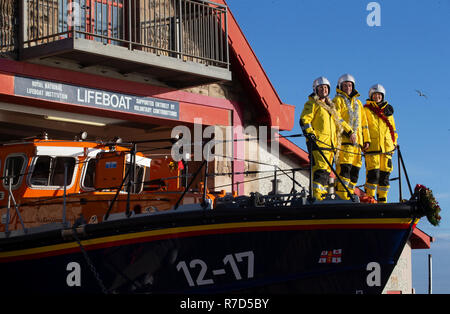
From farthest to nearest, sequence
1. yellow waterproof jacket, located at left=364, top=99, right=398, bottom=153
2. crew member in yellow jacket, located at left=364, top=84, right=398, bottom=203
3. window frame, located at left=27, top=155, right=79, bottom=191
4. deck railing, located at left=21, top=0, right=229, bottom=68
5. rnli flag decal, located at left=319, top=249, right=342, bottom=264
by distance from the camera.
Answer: deck railing, located at left=21, top=0, right=229, bottom=68
yellow waterproof jacket, located at left=364, top=99, right=398, bottom=153
crew member in yellow jacket, located at left=364, top=84, right=398, bottom=203
window frame, located at left=27, top=155, right=79, bottom=191
rnli flag decal, located at left=319, top=249, right=342, bottom=264

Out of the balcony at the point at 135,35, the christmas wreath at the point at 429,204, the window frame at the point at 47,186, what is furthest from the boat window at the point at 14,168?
the christmas wreath at the point at 429,204

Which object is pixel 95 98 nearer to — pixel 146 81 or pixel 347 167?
pixel 146 81

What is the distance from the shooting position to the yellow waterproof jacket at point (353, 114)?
11.4m

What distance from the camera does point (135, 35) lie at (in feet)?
45.4

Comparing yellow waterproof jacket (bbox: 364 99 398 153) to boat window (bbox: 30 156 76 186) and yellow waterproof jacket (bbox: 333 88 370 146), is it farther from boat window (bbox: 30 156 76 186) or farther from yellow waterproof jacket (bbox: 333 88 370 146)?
boat window (bbox: 30 156 76 186)

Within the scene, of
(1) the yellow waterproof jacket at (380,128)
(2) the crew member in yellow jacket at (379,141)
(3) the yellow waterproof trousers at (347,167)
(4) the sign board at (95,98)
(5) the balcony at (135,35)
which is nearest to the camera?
(3) the yellow waterproof trousers at (347,167)

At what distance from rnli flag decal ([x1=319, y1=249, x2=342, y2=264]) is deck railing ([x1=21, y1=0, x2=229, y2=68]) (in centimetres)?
576

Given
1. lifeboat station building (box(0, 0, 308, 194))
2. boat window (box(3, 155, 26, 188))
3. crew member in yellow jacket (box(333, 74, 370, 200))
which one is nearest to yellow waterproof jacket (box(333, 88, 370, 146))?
crew member in yellow jacket (box(333, 74, 370, 200))

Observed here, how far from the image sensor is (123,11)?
47.7 ft

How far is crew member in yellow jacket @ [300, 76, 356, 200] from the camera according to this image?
10531 mm

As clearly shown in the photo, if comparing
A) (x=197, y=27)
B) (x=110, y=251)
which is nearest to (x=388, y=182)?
(x=110, y=251)

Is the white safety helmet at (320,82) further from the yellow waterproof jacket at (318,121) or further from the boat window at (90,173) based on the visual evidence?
the boat window at (90,173)

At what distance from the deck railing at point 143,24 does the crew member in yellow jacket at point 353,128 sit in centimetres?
349

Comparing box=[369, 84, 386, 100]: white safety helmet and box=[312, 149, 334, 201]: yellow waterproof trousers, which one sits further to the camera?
box=[369, 84, 386, 100]: white safety helmet
